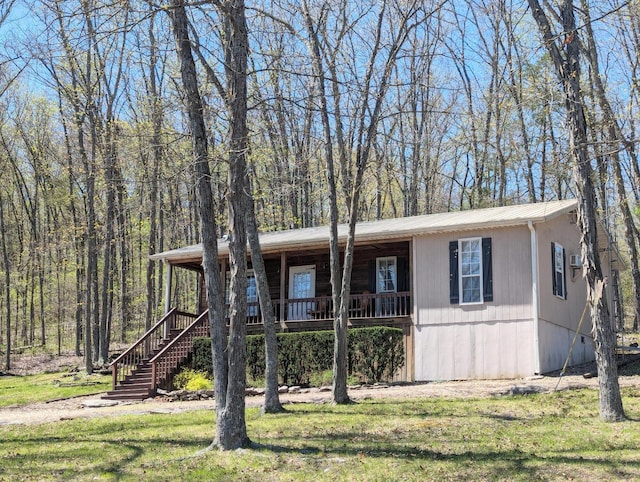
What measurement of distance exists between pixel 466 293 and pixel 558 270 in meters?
2.59

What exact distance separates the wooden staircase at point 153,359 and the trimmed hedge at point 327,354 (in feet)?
6.93

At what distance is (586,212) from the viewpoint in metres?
10.3

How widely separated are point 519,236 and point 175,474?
10.9 m

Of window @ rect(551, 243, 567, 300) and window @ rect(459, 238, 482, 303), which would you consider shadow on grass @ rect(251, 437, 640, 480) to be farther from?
window @ rect(551, 243, 567, 300)

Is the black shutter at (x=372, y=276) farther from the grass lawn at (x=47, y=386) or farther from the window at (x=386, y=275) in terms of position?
the grass lawn at (x=47, y=386)

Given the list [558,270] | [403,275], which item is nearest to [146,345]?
[403,275]

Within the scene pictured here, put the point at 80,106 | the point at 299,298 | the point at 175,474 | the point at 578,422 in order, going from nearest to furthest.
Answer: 1. the point at 175,474
2. the point at 578,422
3. the point at 299,298
4. the point at 80,106

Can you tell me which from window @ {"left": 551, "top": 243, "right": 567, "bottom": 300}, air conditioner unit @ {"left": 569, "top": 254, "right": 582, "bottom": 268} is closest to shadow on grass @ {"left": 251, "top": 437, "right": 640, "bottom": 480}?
window @ {"left": 551, "top": 243, "right": 567, "bottom": 300}

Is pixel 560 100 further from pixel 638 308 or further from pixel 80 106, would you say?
pixel 80 106

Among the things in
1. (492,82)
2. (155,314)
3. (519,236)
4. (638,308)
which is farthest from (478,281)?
(155,314)

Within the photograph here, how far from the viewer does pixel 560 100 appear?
36.1 ft

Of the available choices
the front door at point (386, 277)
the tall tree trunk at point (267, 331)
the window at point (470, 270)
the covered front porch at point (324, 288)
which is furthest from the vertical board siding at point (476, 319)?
the tall tree trunk at point (267, 331)

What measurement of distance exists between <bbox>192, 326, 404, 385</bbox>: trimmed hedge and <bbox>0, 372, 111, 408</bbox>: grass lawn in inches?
195

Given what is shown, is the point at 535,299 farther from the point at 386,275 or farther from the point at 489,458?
the point at 489,458
